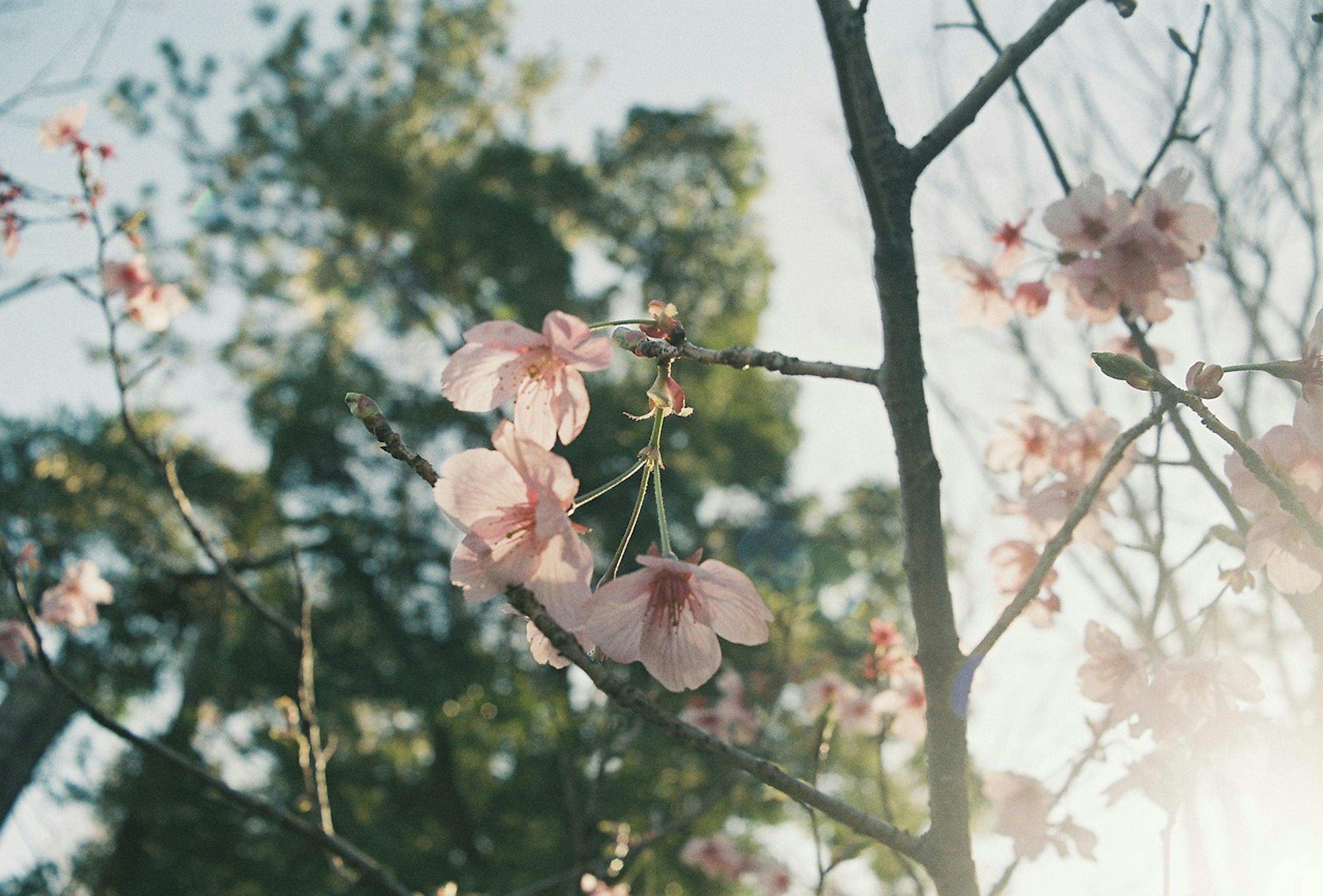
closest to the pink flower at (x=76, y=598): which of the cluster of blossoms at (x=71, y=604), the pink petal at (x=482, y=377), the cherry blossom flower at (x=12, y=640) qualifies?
the cluster of blossoms at (x=71, y=604)

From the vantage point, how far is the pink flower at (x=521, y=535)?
27.9 inches

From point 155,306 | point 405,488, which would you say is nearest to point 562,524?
point 155,306

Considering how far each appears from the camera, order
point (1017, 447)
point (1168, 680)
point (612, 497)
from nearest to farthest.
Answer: point (1168, 680), point (1017, 447), point (612, 497)

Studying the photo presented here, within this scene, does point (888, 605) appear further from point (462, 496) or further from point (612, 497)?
point (462, 496)

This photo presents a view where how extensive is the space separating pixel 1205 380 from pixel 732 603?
0.41 meters

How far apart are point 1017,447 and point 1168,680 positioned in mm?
606

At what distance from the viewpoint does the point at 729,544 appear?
28.5 ft

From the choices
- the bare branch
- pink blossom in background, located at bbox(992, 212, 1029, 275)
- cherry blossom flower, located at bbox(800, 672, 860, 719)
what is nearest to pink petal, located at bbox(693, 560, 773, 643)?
the bare branch

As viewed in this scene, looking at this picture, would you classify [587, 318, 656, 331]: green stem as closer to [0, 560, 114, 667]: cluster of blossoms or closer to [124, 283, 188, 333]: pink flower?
[124, 283, 188, 333]: pink flower

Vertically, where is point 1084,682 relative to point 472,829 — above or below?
below

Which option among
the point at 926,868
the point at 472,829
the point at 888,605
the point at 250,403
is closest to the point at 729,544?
the point at 888,605

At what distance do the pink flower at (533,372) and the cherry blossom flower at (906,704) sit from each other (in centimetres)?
136

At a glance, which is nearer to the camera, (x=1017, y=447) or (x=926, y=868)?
(x=926, y=868)

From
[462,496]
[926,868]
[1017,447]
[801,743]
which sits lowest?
[926,868]
